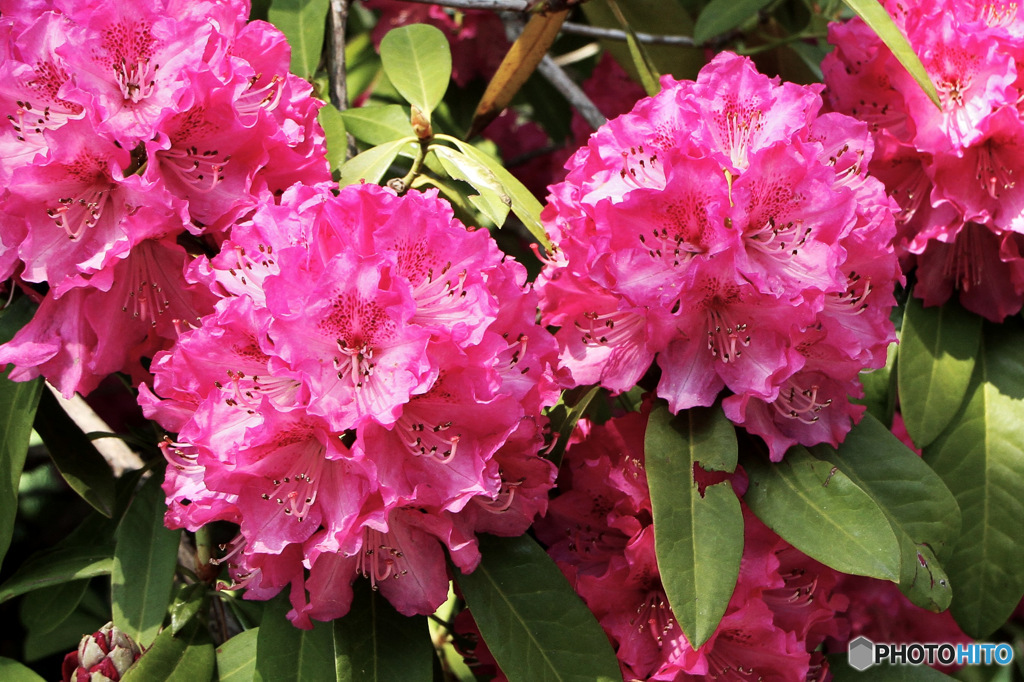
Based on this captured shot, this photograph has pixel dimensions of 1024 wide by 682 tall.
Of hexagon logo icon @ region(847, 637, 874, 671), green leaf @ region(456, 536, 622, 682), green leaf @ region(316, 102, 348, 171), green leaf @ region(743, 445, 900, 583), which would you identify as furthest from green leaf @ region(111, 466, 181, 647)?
hexagon logo icon @ region(847, 637, 874, 671)

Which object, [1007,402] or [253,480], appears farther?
[1007,402]

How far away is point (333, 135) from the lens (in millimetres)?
1276

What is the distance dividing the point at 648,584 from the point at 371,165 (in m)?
0.65

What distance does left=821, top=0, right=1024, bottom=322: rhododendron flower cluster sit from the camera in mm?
1275

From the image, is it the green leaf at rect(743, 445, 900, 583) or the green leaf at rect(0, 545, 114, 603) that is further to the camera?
the green leaf at rect(0, 545, 114, 603)

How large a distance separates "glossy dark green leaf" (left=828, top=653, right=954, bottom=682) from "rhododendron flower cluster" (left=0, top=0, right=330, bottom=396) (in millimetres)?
991

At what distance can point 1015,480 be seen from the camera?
1.33 meters

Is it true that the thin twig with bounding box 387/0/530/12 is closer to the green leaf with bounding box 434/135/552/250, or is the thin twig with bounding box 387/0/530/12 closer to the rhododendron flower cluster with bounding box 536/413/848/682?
the green leaf with bounding box 434/135/552/250

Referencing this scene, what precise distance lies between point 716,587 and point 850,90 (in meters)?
0.83

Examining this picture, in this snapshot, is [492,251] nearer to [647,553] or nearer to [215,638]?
[647,553]

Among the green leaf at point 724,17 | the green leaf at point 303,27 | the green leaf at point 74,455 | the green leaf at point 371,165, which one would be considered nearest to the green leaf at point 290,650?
the green leaf at point 74,455

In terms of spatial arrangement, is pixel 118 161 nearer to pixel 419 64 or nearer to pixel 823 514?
pixel 419 64

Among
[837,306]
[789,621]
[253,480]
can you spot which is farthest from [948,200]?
[253,480]

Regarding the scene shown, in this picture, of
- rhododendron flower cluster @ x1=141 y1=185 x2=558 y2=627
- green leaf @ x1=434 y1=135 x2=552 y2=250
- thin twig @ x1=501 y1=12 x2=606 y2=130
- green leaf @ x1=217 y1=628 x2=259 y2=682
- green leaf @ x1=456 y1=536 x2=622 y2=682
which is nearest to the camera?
rhododendron flower cluster @ x1=141 y1=185 x2=558 y2=627
